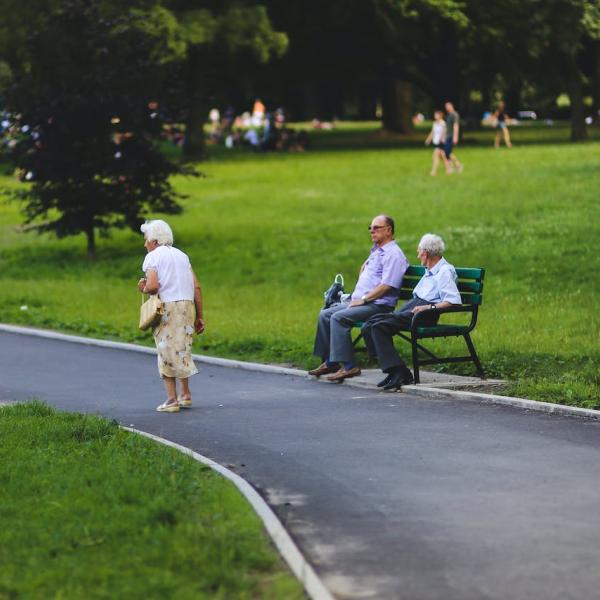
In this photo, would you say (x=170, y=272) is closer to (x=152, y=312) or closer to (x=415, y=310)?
(x=152, y=312)

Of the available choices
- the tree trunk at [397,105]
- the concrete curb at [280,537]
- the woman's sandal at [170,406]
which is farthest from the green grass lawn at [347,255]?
the tree trunk at [397,105]

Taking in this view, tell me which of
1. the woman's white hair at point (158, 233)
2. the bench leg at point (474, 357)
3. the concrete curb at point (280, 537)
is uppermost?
the woman's white hair at point (158, 233)

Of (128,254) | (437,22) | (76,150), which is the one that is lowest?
(128,254)

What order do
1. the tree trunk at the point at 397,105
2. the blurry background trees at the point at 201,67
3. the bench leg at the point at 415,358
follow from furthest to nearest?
the tree trunk at the point at 397,105 < the blurry background trees at the point at 201,67 < the bench leg at the point at 415,358

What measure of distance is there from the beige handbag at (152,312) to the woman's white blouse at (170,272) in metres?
0.09

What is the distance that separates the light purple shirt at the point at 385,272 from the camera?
48.0ft

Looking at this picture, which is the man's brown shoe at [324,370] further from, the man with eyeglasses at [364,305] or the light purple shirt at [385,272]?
the light purple shirt at [385,272]

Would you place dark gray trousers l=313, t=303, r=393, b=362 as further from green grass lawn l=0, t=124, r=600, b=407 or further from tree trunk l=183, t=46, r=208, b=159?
tree trunk l=183, t=46, r=208, b=159

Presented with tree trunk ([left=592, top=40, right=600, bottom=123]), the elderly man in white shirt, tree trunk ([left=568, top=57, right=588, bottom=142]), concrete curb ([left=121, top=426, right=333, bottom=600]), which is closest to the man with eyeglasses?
the elderly man in white shirt

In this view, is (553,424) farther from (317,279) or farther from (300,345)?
(317,279)

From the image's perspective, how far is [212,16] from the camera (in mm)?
49188

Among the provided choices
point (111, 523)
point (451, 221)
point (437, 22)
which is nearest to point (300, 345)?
point (111, 523)

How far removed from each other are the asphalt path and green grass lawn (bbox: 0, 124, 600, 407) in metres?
1.48

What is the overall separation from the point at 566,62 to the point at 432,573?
49310 mm
